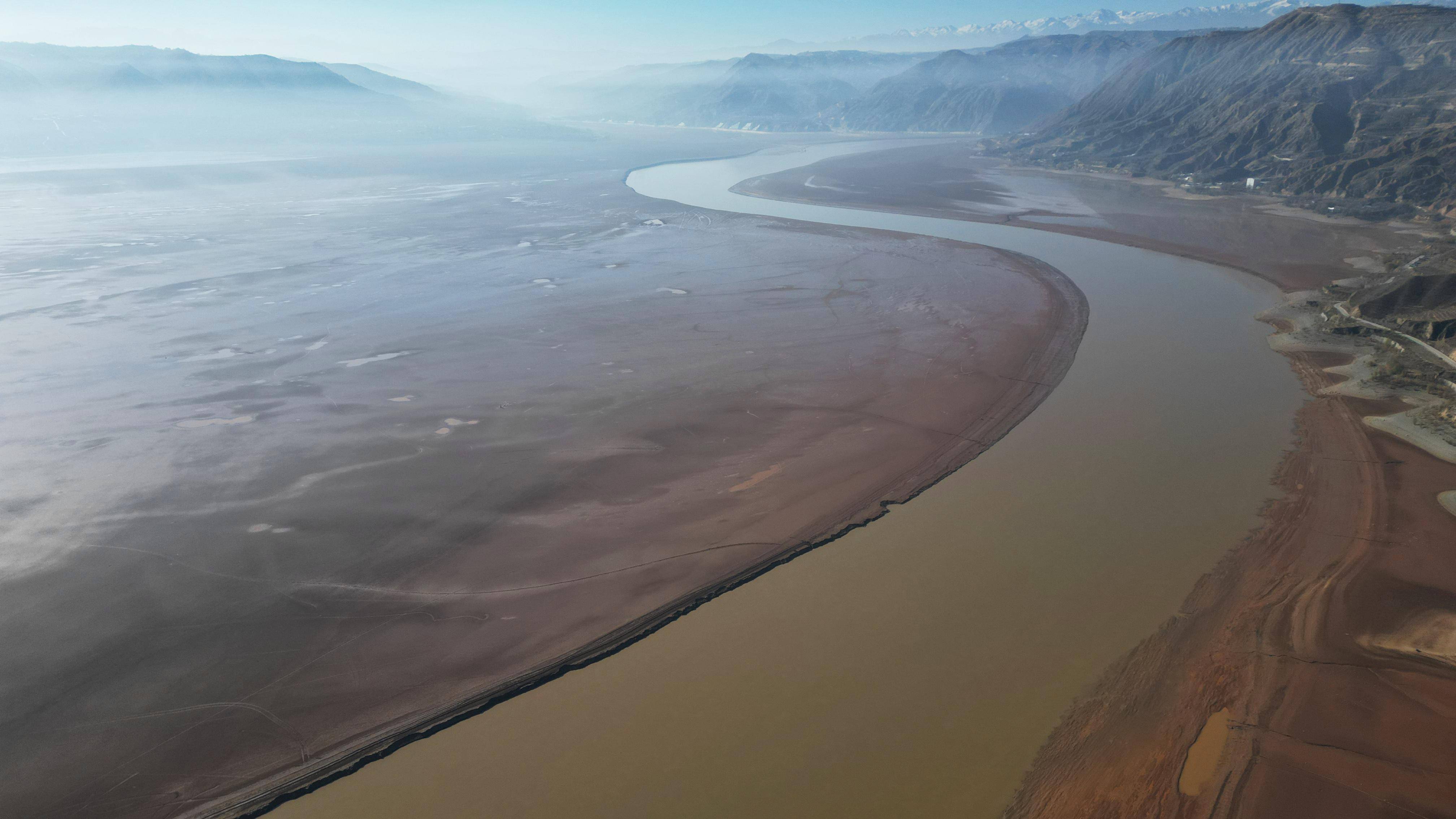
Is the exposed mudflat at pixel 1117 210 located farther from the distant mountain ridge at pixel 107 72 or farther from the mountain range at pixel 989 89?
the distant mountain ridge at pixel 107 72

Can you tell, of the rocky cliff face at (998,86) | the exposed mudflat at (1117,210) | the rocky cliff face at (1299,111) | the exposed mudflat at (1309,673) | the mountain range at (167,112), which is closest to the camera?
the exposed mudflat at (1309,673)

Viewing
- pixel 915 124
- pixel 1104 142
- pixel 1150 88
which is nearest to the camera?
pixel 1104 142

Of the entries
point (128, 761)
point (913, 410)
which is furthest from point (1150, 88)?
point (128, 761)

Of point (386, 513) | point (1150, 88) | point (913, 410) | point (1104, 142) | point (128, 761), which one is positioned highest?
point (1150, 88)

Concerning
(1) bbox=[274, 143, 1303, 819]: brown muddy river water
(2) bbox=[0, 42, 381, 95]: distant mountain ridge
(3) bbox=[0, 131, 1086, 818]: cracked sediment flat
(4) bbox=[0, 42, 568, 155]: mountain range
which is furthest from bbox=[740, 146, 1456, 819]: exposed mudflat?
(2) bbox=[0, 42, 381, 95]: distant mountain ridge

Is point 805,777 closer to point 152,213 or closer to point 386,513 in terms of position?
point 386,513

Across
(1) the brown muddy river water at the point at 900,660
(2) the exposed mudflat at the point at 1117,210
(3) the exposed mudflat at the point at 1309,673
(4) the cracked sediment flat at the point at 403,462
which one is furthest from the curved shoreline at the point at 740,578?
(2) the exposed mudflat at the point at 1117,210

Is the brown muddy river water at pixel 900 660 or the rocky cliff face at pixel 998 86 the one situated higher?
the rocky cliff face at pixel 998 86
